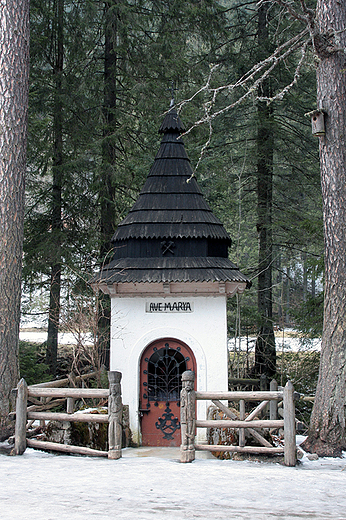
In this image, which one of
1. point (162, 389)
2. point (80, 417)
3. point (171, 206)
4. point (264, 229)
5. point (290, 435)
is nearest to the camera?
point (290, 435)

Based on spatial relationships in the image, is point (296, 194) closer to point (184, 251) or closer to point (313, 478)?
point (184, 251)

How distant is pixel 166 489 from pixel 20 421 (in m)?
2.97

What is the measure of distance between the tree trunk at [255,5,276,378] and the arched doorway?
6.47 m

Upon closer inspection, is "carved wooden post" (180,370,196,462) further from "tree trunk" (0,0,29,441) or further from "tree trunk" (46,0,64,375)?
"tree trunk" (46,0,64,375)

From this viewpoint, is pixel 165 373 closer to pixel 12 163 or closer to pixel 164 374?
pixel 164 374

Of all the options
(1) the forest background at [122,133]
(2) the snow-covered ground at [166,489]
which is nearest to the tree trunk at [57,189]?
(1) the forest background at [122,133]

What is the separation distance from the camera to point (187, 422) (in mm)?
7516

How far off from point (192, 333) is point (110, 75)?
9979 mm

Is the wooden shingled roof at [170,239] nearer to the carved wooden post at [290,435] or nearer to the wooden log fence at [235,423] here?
the wooden log fence at [235,423]

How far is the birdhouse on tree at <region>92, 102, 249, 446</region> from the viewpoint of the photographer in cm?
1001

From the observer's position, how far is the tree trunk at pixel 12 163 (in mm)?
8867

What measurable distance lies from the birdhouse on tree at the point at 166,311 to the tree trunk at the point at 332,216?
6.85 feet

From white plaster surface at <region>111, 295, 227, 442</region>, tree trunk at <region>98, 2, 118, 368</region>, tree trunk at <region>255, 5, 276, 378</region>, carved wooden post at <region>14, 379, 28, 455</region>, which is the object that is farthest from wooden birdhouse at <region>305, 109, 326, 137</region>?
tree trunk at <region>255, 5, 276, 378</region>

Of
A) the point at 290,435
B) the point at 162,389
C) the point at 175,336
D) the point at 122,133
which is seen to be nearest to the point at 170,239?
the point at 175,336
